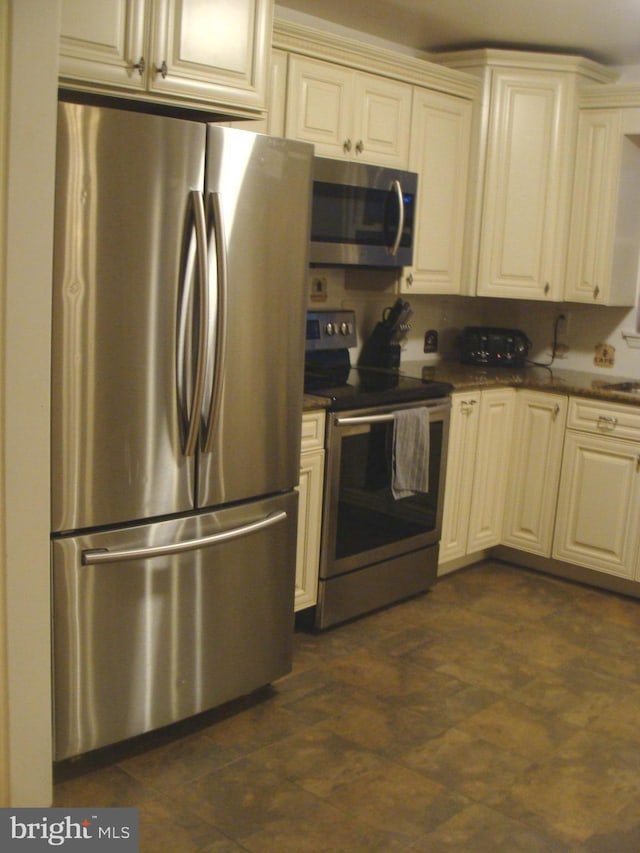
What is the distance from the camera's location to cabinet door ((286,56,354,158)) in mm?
3285

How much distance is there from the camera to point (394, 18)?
3.70 m

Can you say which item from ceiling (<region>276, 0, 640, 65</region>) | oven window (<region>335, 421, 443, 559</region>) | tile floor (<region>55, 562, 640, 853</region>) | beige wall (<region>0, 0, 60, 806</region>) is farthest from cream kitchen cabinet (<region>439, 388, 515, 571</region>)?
beige wall (<region>0, 0, 60, 806</region>)

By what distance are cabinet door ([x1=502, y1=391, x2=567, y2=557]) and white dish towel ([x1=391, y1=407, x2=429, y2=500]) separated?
747 mm

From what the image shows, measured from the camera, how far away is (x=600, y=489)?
155 inches

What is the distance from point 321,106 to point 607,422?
1.77 metres

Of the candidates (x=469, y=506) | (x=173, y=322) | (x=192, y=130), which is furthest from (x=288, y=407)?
(x=469, y=506)

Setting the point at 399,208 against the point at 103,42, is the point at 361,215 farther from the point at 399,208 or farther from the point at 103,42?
the point at 103,42

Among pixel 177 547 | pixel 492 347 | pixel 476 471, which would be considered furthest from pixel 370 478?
pixel 492 347

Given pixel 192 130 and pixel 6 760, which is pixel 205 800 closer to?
pixel 6 760

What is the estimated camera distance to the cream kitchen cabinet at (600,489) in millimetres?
3846

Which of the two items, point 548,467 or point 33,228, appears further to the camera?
point 548,467

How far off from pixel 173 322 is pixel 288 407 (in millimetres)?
519

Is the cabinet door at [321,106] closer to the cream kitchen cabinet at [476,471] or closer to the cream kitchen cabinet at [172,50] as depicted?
the cream kitchen cabinet at [172,50]

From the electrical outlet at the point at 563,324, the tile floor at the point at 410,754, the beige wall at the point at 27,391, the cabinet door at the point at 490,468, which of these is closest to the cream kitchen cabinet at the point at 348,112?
the cabinet door at the point at 490,468
